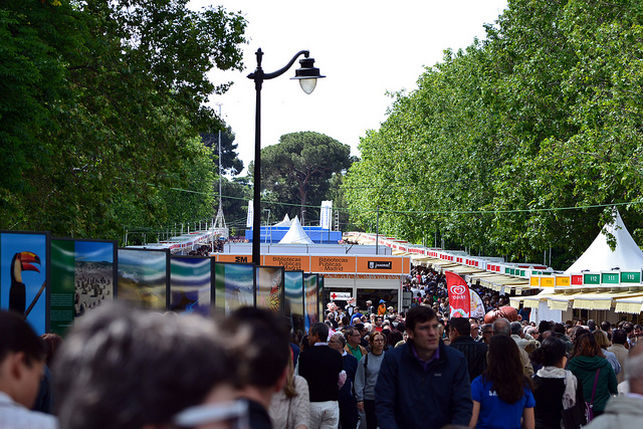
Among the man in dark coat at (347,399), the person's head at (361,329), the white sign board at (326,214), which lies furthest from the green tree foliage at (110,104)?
the white sign board at (326,214)

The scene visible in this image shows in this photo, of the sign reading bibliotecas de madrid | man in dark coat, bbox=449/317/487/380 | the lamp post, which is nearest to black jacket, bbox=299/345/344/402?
man in dark coat, bbox=449/317/487/380

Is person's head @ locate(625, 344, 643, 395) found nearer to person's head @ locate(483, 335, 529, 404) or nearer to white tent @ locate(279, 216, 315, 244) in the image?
person's head @ locate(483, 335, 529, 404)

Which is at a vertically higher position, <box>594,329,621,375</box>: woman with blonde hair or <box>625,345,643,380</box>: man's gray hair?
<box>625,345,643,380</box>: man's gray hair

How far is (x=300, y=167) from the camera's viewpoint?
477ft

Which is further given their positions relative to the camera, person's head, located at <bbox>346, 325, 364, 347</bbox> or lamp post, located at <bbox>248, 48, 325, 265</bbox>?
lamp post, located at <bbox>248, 48, 325, 265</bbox>

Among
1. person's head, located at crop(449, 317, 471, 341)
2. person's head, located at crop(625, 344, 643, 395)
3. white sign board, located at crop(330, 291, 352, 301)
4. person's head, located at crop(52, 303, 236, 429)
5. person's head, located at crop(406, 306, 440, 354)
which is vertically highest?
person's head, located at crop(52, 303, 236, 429)

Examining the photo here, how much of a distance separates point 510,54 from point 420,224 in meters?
23.0

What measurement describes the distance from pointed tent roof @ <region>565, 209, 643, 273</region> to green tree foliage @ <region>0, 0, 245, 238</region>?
12.9 metres

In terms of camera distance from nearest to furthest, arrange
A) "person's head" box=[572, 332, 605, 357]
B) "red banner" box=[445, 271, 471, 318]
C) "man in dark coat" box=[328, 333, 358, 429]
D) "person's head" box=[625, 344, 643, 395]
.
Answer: "person's head" box=[625, 344, 643, 395], "person's head" box=[572, 332, 605, 357], "man in dark coat" box=[328, 333, 358, 429], "red banner" box=[445, 271, 471, 318]

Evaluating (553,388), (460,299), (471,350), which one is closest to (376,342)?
(471,350)

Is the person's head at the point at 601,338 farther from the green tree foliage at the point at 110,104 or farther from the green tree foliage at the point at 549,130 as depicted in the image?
the green tree foliage at the point at 549,130

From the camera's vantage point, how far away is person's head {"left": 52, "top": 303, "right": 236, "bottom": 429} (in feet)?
4.37

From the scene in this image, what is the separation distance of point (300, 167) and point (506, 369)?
460 ft

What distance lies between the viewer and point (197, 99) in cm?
1991
